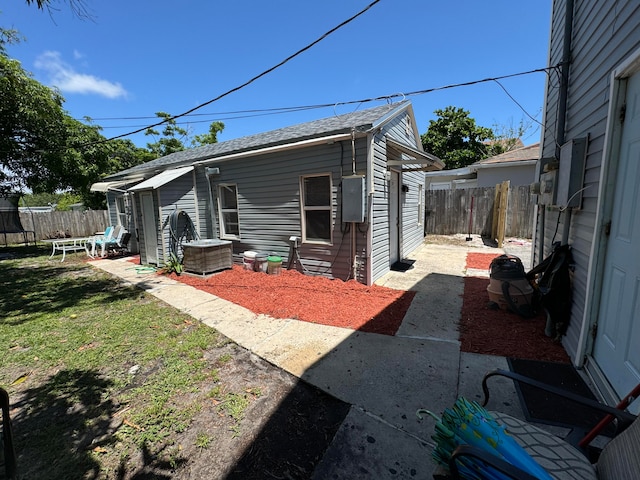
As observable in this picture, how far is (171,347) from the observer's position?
3400mm

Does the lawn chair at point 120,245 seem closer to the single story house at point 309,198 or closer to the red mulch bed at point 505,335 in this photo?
the single story house at point 309,198

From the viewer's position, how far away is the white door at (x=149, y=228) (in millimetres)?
7930

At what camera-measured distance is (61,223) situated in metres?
15.3

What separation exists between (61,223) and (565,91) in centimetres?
2105

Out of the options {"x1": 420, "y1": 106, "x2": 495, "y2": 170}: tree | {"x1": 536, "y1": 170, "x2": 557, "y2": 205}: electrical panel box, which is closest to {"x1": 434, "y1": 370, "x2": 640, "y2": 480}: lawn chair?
{"x1": 536, "y1": 170, "x2": 557, "y2": 205}: electrical panel box

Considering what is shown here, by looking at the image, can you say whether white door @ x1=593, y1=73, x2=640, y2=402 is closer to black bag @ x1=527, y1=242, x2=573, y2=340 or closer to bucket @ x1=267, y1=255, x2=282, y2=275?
black bag @ x1=527, y1=242, x2=573, y2=340

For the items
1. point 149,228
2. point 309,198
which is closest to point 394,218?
point 309,198

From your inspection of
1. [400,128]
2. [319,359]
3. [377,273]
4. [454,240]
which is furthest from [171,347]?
[454,240]

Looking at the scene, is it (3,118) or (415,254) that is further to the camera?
(3,118)

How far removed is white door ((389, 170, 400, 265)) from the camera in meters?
6.73

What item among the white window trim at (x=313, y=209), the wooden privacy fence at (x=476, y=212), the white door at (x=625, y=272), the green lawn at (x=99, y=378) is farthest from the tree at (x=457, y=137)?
the green lawn at (x=99, y=378)

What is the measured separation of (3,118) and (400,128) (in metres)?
13.2

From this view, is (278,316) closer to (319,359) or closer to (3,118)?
(319,359)

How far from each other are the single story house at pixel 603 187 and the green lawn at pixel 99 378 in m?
3.40
